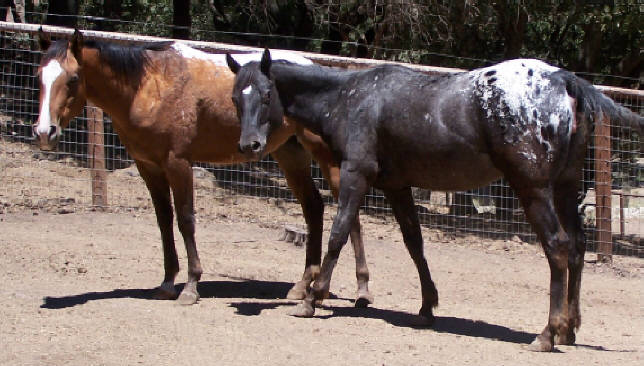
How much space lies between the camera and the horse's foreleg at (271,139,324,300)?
702 centimetres

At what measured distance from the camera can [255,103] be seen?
6113mm

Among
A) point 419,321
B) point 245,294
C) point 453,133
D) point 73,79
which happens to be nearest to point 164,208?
point 245,294

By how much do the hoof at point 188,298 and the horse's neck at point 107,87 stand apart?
4.74ft

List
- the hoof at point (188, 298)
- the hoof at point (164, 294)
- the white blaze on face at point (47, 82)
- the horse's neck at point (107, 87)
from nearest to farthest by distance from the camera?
the white blaze on face at point (47, 82) → the hoof at point (188, 298) → the horse's neck at point (107, 87) → the hoof at point (164, 294)

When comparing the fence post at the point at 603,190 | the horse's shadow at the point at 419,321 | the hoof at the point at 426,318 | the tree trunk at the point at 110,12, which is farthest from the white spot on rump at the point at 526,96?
the tree trunk at the point at 110,12

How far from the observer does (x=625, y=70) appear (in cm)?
1320

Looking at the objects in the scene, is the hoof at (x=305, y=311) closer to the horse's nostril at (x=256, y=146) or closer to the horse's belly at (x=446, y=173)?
the horse's belly at (x=446, y=173)

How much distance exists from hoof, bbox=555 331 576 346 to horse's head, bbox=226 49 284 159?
95.9 inches

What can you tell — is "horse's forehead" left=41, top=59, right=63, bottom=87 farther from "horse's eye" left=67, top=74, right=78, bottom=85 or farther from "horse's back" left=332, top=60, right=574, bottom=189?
"horse's back" left=332, top=60, right=574, bottom=189

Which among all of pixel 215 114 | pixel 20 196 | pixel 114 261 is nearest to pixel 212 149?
pixel 215 114

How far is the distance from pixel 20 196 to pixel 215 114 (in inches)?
175

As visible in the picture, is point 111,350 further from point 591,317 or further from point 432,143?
point 591,317

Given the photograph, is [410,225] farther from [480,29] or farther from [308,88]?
[480,29]

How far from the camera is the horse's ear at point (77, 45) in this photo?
20.6 feet
